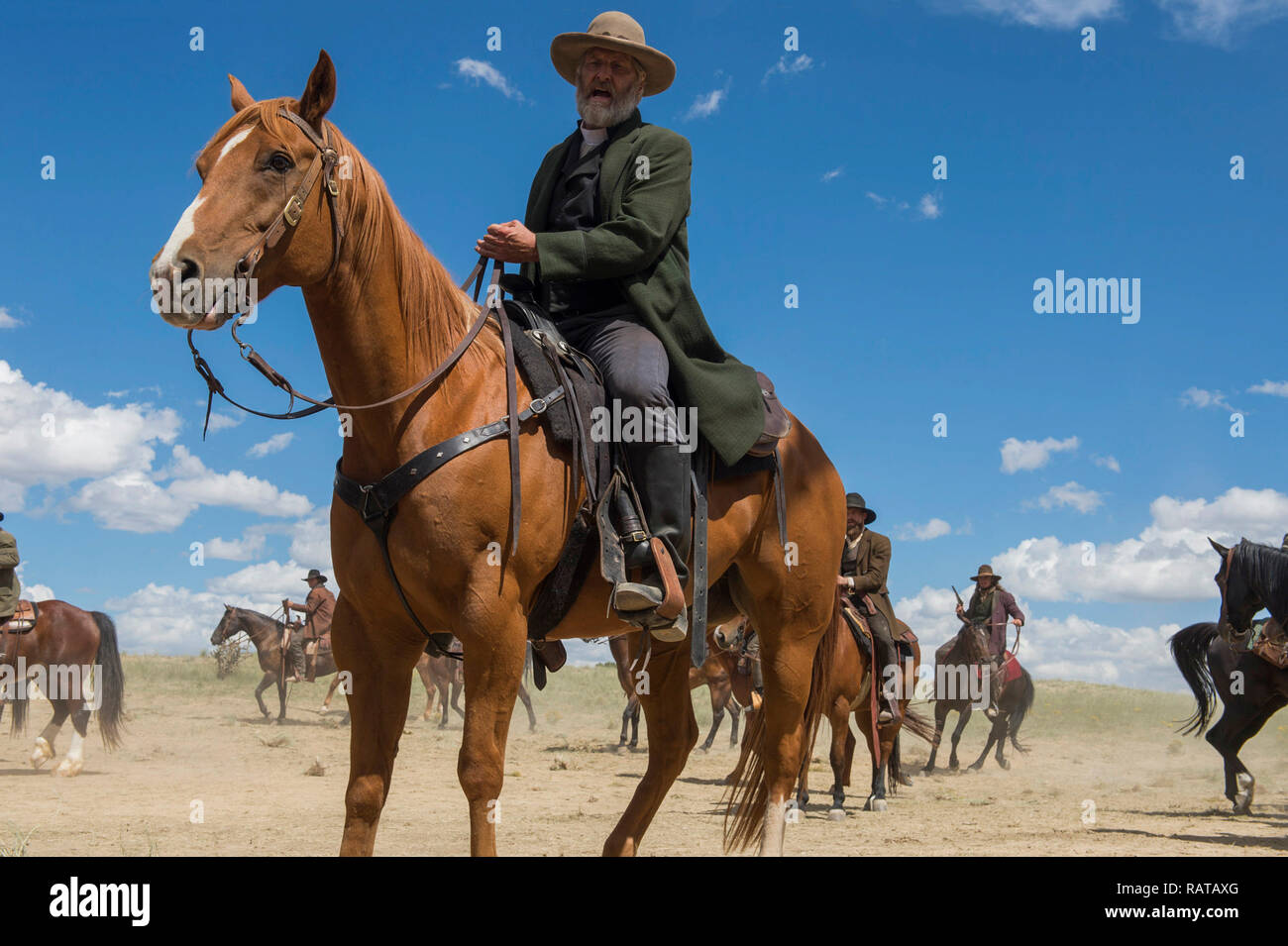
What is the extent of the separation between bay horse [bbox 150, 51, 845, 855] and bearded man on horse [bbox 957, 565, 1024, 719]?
1524 cm

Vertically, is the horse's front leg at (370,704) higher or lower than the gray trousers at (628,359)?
lower

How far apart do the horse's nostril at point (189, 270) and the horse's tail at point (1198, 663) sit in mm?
14675

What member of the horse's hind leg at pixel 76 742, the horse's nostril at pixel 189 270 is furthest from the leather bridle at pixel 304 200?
the horse's hind leg at pixel 76 742

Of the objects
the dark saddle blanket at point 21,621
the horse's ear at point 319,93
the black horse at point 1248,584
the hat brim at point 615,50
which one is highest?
the hat brim at point 615,50

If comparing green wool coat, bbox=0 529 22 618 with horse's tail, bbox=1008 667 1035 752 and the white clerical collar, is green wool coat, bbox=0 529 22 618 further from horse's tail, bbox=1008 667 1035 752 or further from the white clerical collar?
horse's tail, bbox=1008 667 1035 752

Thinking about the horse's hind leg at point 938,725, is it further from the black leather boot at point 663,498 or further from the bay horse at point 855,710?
the black leather boot at point 663,498

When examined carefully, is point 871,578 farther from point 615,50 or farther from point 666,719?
point 615,50

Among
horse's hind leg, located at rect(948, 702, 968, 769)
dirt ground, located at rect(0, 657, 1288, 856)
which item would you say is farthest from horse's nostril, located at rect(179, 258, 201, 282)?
horse's hind leg, located at rect(948, 702, 968, 769)

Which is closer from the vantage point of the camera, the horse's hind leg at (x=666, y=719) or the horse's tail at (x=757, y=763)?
the horse's hind leg at (x=666, y=719)

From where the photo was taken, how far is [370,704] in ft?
14.0

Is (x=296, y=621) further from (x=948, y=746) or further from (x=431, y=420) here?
(x=431, y=420)

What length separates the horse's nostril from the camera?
3.57m

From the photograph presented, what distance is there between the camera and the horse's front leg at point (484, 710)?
3.93 metres

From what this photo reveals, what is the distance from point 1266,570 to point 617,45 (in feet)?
31.9
